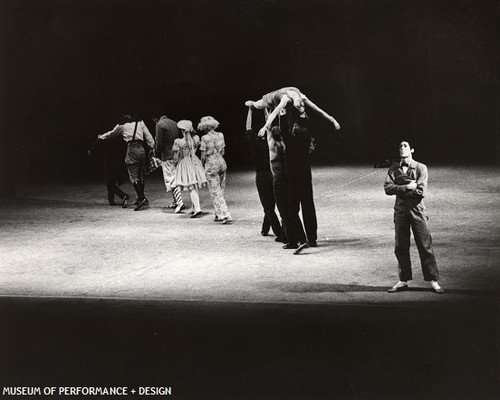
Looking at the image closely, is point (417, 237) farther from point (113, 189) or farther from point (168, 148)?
point (113, 189)

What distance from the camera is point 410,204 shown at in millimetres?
7254

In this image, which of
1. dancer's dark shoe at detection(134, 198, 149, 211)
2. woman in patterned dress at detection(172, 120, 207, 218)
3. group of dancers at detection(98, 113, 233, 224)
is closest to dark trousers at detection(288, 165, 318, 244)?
group of dancers at detection(98, 113, 233, 224)

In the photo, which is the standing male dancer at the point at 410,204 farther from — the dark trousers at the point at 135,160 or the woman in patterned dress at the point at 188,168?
the dark trousers at the point at 135,160

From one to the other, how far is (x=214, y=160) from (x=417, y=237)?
542 cm

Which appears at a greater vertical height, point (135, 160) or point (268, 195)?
point (135, 160)

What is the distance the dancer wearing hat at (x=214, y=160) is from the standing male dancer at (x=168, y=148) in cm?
129

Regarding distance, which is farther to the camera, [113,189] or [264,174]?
[113,189]

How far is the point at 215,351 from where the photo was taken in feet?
18.2

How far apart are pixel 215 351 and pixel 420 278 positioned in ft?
10.3

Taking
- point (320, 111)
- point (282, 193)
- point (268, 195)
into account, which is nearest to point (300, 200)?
point (282, 193)

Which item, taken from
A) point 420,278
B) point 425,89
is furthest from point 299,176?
point 425,89

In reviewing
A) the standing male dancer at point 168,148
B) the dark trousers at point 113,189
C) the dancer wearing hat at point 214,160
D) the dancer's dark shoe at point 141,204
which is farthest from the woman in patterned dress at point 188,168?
the dark trousers at point 113,189

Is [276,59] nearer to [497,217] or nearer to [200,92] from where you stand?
[200,92]

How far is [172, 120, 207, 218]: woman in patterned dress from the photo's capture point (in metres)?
13.1
